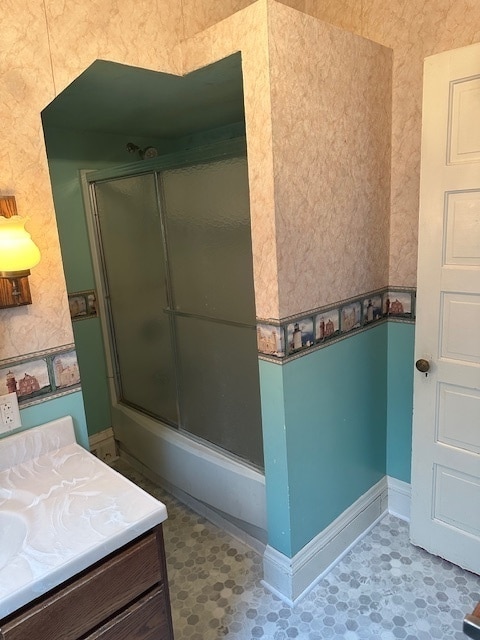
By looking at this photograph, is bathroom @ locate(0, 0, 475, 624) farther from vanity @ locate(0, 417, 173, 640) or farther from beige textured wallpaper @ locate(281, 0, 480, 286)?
vanity @ locate(0, 417, 173, 640)

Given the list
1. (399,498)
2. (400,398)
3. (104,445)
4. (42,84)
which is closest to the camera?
(42,84)

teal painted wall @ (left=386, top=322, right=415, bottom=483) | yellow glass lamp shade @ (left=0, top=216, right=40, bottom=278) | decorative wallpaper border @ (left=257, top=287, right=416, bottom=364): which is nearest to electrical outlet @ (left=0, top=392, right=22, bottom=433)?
yellow glass lamp shade @ (left=0, top=216, right=40, bottom=278)

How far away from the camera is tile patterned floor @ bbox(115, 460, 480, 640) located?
1.65 metres

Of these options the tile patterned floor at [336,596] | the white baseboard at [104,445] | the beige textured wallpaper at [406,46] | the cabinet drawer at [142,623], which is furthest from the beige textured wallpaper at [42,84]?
the white baseboard at [104,445]

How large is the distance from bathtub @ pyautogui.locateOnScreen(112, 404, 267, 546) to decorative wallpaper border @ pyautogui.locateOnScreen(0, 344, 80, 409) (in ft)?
2.99

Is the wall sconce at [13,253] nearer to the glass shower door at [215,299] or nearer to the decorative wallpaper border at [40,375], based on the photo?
the decorative wallpaper border at [40,375]

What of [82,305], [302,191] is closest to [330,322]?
[302,191]

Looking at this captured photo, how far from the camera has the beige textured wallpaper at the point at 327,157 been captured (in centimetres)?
147

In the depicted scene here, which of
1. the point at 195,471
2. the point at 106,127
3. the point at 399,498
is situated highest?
the point at 106,127

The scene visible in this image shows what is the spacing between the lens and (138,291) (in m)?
2.52

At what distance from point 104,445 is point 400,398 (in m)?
1.81

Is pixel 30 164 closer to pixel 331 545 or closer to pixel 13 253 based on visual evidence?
pixel 13 253

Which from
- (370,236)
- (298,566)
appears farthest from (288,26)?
(298,566)

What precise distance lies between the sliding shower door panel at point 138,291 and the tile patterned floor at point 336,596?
2.53ft
